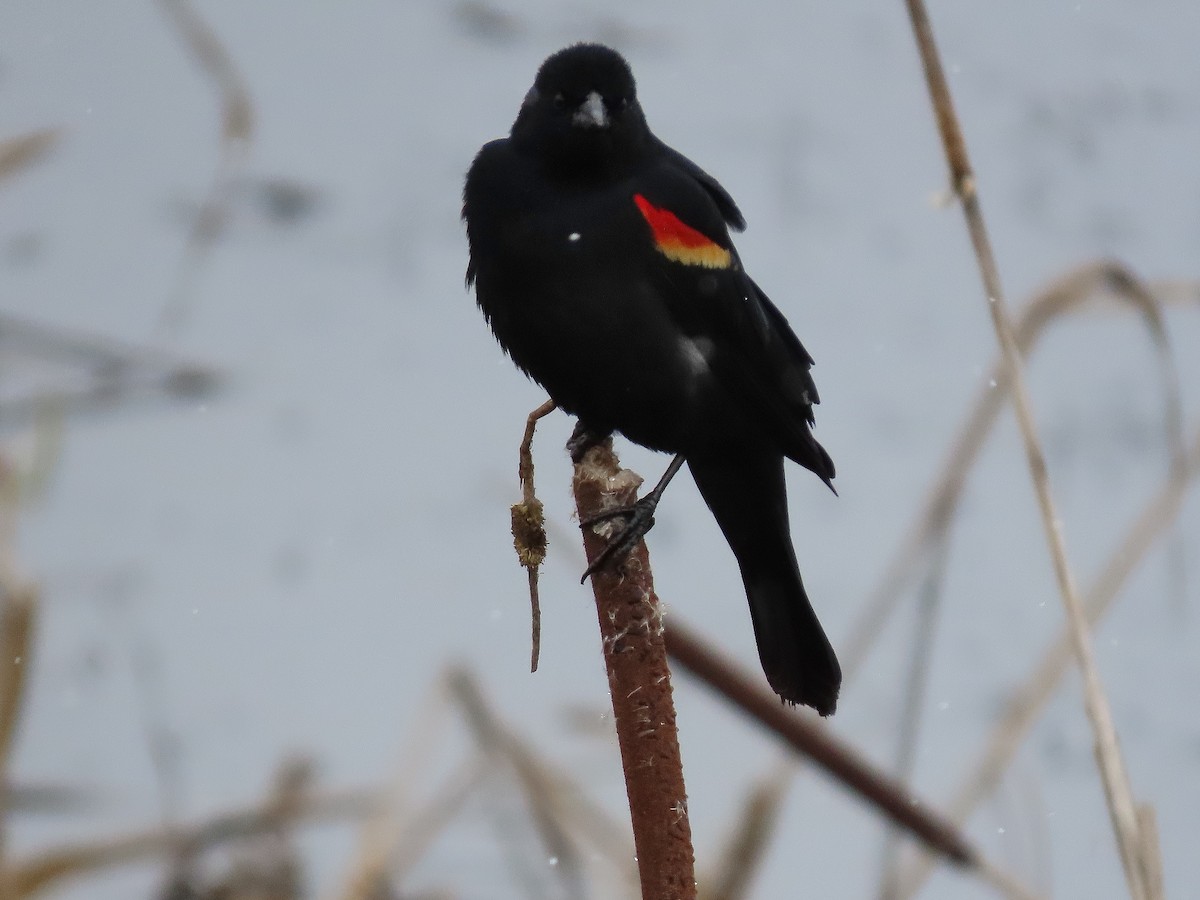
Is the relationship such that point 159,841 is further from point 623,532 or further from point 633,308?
point 623,532

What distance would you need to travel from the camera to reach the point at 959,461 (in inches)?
53.5

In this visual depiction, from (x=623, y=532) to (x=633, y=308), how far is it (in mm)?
358

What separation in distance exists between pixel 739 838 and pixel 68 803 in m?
0.80

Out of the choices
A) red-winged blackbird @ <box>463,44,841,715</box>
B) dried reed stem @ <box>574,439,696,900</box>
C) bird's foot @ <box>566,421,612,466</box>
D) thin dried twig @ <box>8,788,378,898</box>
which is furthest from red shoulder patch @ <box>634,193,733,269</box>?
thin dried twig @ <box>8,788,378,898</box>

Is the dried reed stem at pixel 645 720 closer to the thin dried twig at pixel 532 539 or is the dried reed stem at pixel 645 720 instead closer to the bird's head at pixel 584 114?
the thin dried twig at pixel 532 539

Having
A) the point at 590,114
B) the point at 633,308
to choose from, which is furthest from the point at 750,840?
the point at 590,114

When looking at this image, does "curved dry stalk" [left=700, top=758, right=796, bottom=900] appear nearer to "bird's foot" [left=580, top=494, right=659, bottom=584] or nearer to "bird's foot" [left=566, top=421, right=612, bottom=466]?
"bird's foot" [left=566, top=421, right=612, bottom=466]

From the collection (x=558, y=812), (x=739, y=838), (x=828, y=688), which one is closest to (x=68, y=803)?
(x=558, y=812)

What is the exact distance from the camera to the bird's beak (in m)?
1.02

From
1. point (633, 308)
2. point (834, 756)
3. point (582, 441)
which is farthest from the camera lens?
point (834, 756)

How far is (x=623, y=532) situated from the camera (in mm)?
676

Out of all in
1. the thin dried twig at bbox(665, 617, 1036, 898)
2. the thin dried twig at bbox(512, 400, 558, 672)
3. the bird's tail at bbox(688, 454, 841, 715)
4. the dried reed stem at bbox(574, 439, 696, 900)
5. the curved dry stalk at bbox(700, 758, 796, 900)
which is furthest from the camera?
the curved dry stalk at bbox(700, 758, 796, 900)

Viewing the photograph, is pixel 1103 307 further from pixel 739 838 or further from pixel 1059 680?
pixel 739 838

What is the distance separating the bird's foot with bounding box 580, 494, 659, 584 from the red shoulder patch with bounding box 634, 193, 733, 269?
31 centimetres
